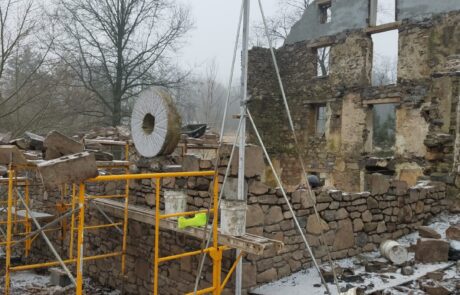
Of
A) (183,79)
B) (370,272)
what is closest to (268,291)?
(370,272)

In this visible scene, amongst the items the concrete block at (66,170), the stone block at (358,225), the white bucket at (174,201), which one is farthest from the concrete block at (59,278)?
the stone block at (358,225)

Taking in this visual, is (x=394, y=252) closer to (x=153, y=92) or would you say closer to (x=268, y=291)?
(x=268, y=291)

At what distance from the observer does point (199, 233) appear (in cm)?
450

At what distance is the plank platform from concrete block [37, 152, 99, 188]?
1160mm

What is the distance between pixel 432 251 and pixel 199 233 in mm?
3218

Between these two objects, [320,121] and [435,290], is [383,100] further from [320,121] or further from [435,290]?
[435,290]

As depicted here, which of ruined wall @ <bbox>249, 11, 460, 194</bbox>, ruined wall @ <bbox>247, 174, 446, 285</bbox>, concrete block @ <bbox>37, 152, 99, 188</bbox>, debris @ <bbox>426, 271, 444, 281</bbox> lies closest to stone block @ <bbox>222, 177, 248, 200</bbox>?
ruined wall @ <bbox>247, 174, 446, 285</bbox>

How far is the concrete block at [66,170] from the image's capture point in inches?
136

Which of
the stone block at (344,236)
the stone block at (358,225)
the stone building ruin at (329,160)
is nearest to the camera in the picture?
the stone building ruin at (329,160)

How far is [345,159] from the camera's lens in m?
13.4

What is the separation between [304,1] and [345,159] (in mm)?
14521

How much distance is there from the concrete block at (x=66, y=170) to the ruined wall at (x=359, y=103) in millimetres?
7433

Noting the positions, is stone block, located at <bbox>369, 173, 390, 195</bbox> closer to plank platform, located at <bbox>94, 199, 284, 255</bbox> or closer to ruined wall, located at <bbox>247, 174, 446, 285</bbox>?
ruined wall, located at <bbox>247, 174, 446, 285</bbox>

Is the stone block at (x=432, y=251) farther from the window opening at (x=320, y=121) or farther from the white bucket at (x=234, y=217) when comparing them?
the window opening at (x=320, y=121)
